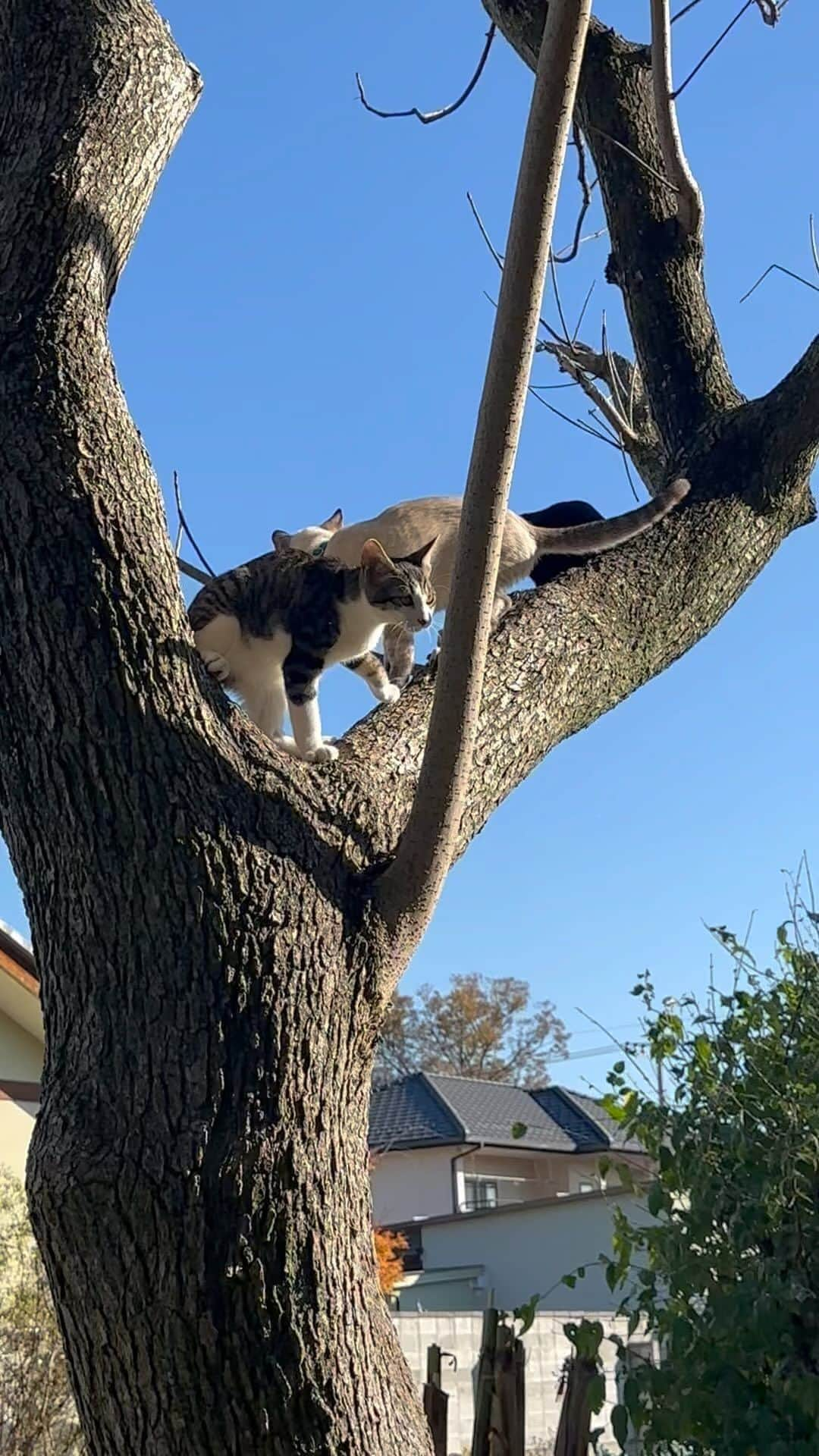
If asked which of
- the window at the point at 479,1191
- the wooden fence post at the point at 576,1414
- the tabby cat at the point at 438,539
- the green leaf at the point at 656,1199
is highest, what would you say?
the tabby cat at the point at 438,539

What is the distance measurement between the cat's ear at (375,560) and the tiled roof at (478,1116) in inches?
518

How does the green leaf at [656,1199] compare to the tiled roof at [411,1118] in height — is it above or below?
below

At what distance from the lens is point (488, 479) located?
188 centimetres

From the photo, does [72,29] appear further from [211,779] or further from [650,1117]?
[650,1117]

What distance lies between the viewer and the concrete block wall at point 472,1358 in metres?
6.94

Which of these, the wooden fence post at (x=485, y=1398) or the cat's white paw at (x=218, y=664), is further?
the cat's white paw at (x=218, y=664)

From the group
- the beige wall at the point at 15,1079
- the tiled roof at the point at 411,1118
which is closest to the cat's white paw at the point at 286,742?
the beige wall at the point at 15,1079

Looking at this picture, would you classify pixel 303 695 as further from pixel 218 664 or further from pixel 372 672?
pixel 372 672

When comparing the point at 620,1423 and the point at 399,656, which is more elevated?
the point at 399,656

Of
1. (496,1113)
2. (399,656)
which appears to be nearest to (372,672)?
(399,656)

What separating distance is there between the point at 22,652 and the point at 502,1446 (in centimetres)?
214

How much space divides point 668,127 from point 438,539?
1822 millimetres

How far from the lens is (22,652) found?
172 centimetres

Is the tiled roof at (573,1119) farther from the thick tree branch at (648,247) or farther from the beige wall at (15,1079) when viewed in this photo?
the thick tree branch at (648,247)
